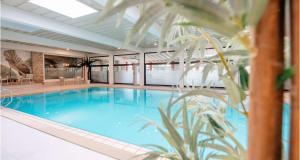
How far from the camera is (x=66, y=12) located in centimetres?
369

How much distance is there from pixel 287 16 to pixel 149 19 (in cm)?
26

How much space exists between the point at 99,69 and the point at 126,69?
2.76 metres

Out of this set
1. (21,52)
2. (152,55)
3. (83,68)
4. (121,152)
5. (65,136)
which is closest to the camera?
(121,152)

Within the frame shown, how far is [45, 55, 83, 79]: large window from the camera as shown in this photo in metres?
10.5

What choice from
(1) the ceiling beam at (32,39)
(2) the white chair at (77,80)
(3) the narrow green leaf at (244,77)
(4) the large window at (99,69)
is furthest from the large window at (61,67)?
(3) the narrow green leaf at (244,77)

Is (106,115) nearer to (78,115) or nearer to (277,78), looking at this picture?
(78,115)

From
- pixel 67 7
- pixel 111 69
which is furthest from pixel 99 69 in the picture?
pixel 67 7

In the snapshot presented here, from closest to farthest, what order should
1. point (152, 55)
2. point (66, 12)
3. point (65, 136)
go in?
point (65, 136)
point (66, 12)
point (152, 55)

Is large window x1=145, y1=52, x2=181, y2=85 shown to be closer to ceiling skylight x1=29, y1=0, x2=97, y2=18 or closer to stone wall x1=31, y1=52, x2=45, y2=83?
ceiling skylight x1=29, y1=0, x2=97, y2=18

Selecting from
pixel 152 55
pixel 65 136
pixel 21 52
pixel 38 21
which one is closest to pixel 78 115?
pixel 65 136

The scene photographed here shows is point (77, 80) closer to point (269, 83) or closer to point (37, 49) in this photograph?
point (37, 49)

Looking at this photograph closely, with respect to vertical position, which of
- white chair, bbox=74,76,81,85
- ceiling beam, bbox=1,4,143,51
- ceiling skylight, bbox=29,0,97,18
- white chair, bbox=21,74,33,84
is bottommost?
white chair, bbox=74,76,81,85

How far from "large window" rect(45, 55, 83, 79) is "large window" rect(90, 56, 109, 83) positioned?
1025mm

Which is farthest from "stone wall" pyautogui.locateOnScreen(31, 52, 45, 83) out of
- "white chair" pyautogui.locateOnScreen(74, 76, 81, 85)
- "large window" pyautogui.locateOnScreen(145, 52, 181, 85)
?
"large window" pyautogui.locateOnScreen(145, 52, 181, 85)
